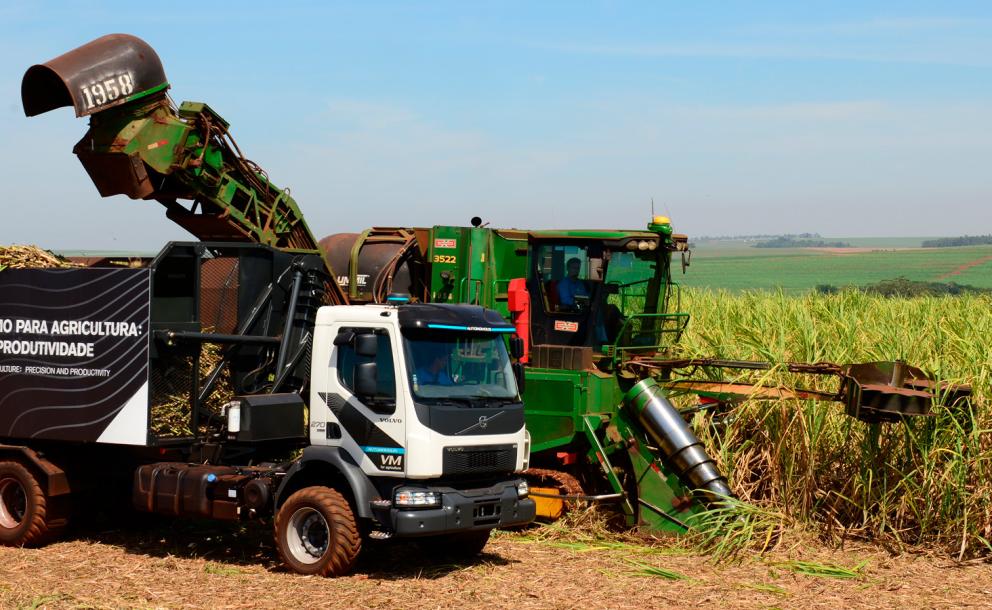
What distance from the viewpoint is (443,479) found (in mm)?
10023

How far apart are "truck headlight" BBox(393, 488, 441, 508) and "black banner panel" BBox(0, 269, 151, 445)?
2815mm

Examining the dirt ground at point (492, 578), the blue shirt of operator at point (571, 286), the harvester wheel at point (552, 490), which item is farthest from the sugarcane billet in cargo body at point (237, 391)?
the blue shirt of operator at point (571, 286)

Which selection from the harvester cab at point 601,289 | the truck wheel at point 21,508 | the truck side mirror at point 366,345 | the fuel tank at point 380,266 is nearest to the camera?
the truck side mirror at point 366,345

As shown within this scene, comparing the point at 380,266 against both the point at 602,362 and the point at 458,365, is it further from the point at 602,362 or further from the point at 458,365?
the point at 458,365

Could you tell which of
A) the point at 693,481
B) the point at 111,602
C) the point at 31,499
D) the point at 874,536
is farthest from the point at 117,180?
the point at 874,536

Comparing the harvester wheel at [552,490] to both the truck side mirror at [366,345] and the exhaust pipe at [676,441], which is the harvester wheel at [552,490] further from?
Answer: the truck side mirror at [366,345]

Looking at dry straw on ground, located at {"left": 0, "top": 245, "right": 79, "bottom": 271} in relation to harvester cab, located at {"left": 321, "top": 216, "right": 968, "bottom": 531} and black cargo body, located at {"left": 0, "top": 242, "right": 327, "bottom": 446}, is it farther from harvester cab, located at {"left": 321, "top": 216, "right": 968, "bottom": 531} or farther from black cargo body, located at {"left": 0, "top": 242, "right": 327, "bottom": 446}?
harvester cab, located at {"left": 321, "top": 216, "right": 968, "bottom": 531}

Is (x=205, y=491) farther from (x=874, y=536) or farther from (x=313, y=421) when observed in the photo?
(x=874, y=536)

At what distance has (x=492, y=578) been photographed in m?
10.1

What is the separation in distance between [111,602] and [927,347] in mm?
10217

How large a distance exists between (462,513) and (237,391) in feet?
9.93

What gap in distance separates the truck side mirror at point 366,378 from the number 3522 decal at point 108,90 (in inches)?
192

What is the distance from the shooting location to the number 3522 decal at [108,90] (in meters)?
12.4

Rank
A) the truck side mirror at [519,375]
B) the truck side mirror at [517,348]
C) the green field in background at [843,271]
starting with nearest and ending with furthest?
the truck side mirror at [519,375], the truck side mirror at [517,348], the green field in background at [843,271]
